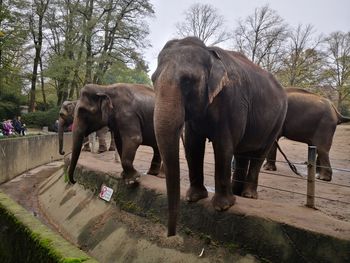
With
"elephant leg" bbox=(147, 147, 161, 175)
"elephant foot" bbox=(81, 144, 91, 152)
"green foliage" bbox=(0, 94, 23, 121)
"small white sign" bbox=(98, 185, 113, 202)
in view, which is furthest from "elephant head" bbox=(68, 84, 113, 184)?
"green foliage" bbox=(0, 94, 23, 121)


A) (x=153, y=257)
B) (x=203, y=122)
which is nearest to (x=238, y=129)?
(x=203, y=122)

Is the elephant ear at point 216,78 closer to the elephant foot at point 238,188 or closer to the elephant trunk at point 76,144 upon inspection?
the elephant foot at point 238,188

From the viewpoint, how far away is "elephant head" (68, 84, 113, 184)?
25.6ft

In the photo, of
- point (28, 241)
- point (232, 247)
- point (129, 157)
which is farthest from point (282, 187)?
point (28, 241)

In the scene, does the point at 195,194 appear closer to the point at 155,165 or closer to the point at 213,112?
the point at 213,112

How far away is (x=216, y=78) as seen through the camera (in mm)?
4613

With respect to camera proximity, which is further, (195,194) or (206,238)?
(195,194)

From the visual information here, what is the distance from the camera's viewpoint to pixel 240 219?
17.4 feet

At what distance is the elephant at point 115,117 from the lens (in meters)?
7.64

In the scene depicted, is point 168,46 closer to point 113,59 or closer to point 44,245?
point 44,245

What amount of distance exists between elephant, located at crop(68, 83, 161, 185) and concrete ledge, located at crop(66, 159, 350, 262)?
2.44 ft

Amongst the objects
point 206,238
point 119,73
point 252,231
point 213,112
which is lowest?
point 206,238

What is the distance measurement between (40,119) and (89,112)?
26920 mm

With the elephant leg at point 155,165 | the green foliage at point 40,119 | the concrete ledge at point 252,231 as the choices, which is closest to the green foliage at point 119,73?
the green foliage at point 40,119
